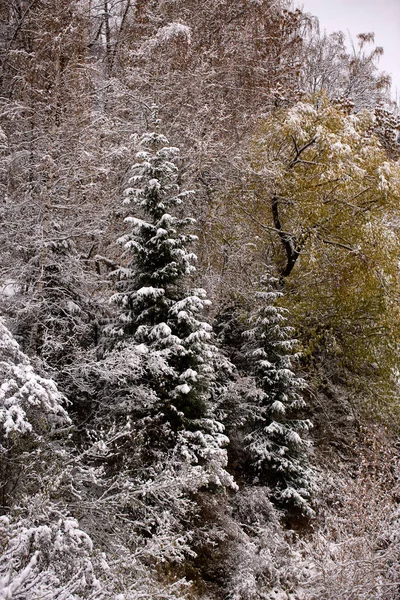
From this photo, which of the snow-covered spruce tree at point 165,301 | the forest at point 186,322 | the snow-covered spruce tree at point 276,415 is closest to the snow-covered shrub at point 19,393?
the forest at point 186,322

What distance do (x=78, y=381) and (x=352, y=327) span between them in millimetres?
7166

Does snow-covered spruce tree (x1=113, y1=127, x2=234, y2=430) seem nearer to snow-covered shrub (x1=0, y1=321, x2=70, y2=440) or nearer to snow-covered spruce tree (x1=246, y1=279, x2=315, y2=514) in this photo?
snow-covered spruce tree (x1=246, y1=279, x2=315, y2=514)

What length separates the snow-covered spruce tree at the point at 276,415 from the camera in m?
8.58

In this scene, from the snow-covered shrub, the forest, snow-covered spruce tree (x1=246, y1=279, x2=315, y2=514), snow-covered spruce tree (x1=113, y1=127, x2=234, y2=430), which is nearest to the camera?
the snow-covered shrub

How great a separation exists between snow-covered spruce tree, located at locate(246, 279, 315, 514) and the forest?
0.05 m

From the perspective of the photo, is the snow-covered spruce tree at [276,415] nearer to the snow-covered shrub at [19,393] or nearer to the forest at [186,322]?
the forest at [186,322]

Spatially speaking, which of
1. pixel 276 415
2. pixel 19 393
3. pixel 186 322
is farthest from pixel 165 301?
pixel 276 415

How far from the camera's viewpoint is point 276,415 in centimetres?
910

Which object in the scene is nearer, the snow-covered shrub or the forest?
the snow-covered shrub

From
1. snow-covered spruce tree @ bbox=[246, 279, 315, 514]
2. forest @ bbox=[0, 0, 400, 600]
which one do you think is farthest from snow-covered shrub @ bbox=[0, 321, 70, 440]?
snow-covered spruce tree @ bbox=[246, 279, 315, 514]

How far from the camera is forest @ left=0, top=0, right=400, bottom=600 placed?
4.86 metres

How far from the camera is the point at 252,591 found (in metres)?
5.98

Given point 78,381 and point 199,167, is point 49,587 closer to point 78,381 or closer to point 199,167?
point 78,381

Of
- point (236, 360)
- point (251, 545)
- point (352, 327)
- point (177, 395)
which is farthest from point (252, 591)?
point (352, 327)
